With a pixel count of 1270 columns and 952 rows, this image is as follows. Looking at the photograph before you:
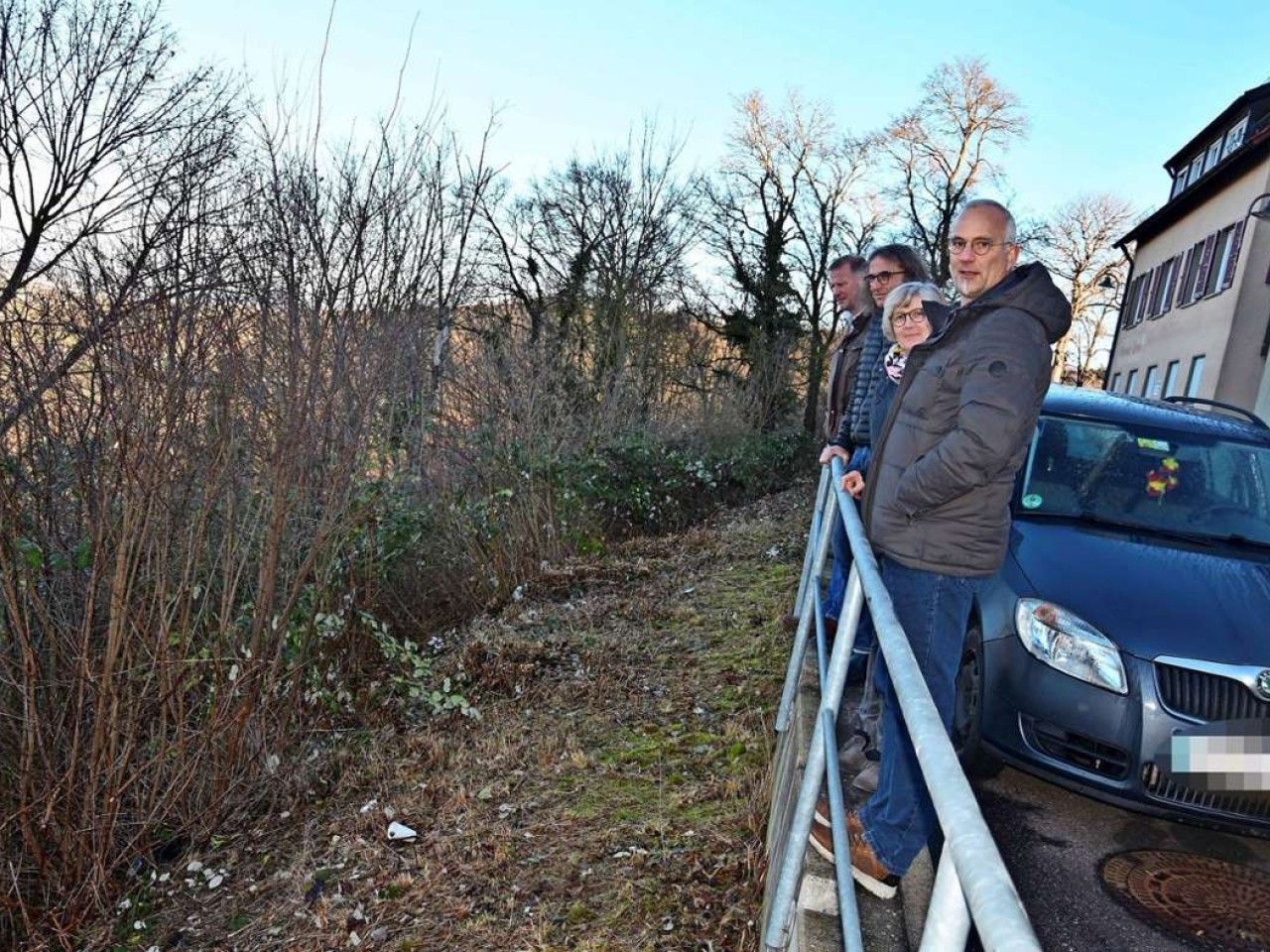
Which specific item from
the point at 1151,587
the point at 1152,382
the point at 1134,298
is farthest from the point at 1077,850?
the point at 1134,298

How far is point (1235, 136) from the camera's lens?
22.0 meters

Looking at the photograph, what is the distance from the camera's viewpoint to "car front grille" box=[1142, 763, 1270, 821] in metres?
2.63

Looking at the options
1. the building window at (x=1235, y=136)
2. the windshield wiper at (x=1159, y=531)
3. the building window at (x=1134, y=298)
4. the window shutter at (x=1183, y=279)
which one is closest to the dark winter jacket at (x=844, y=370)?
the windshield wiper at (x=1159, y=531)

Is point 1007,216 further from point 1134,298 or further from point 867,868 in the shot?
point 1134,298

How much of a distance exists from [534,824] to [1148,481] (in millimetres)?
3255

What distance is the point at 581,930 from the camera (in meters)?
2.94

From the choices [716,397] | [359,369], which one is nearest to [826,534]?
[359,369]

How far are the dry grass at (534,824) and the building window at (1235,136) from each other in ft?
77.3

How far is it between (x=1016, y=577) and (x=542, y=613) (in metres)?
4.48

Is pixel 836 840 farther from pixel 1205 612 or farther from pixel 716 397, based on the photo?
pixel 716 397

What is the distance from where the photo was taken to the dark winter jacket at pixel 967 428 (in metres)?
2.23

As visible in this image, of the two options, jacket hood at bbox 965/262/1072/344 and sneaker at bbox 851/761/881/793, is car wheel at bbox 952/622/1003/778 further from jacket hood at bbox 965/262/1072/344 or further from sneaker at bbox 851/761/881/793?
jacket hood at bbox 965/262/1072/344

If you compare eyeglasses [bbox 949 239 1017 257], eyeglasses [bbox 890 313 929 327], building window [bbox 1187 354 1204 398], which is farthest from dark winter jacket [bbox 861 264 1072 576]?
building window [bbox 1187 354 1204 398]

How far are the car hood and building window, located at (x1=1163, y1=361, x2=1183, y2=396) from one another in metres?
21.4
